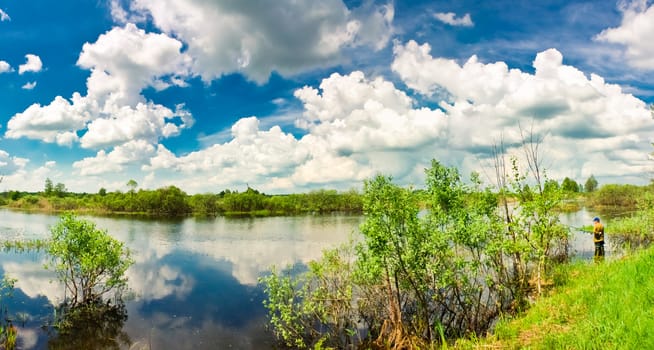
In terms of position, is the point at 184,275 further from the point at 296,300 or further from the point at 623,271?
the point at 623,271

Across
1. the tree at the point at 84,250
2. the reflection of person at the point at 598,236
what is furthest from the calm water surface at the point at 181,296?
the reflection of person at the point at 598,236

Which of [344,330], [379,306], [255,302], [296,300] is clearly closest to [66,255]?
[255,302]

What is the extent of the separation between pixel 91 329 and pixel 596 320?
74.9 ft

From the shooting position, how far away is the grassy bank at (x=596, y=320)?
820cm

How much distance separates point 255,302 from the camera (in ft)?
80.3

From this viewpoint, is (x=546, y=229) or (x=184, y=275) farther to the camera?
(x=184, y=275)

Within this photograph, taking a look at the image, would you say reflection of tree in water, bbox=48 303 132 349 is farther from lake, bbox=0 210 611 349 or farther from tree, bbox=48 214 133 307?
tree, bbox=48 214 133 307

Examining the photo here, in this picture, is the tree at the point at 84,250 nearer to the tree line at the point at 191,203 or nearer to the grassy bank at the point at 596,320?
the grassy bank at the point at 596,320

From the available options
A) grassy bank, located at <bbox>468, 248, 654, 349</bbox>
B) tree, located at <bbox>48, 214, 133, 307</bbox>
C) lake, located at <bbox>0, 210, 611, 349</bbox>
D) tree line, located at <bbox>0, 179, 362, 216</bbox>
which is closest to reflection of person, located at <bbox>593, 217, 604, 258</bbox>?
lake, located at <bbox>0, 210, 611, 349</bbox>

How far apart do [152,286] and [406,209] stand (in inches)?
938

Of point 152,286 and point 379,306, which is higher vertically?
point 379,306

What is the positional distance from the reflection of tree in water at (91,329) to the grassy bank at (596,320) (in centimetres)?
1720

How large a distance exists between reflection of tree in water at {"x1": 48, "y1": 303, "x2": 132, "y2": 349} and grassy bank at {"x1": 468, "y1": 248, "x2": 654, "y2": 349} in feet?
56.4

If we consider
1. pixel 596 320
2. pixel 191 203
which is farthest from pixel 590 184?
pixel 596 320
